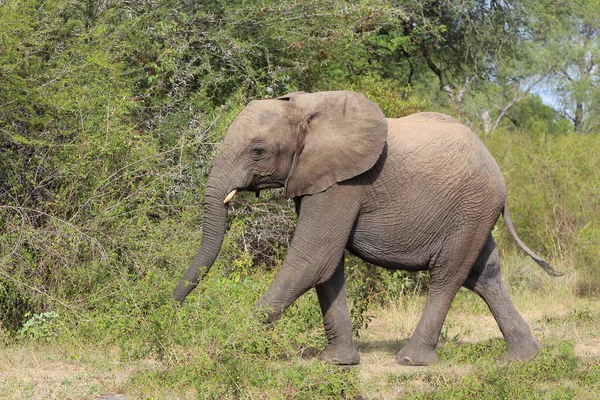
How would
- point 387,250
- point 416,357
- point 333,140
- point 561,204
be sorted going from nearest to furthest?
1. point 333,140
2. point 387,250
3. point 416,357
4. point 561,204

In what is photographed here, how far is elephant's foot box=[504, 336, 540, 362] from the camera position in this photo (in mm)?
7949

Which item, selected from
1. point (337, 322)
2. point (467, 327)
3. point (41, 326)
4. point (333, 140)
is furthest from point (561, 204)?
point (41, 326)

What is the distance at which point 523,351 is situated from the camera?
26.1ft

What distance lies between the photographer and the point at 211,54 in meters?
11.6

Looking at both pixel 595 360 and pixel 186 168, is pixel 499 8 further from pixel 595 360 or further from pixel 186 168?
pixel 595 360

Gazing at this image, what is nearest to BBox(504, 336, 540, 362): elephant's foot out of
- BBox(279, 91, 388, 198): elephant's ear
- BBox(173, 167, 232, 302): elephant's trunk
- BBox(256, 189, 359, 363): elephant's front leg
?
→ BBox(256, 189, 359, 363): elephant's front leg

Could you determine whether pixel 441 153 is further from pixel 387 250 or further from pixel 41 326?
pixel 41 326

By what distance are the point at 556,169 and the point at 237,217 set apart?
18.5 feet

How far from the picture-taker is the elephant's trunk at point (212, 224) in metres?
7.08

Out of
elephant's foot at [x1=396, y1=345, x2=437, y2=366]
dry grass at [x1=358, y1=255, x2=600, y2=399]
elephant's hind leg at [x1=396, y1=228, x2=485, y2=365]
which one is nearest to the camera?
dry grass at [x1=358, y1=255, x2=600, y2=399]

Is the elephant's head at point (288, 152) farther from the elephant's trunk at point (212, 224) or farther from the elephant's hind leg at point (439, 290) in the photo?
the elephant's hind leg at point (439, 290)

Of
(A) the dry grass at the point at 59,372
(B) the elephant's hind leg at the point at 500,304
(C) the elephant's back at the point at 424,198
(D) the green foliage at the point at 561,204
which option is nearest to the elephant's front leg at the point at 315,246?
(C) the elephant's back at the point at 424,198

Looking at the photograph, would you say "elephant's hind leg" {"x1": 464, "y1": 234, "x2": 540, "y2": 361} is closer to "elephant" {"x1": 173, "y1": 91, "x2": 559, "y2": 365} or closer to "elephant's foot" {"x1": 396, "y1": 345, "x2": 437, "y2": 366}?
"elephant" {"x1": 173, "y1": 91, "x2": 559, "y2": 365}

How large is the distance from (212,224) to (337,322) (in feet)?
4.28
